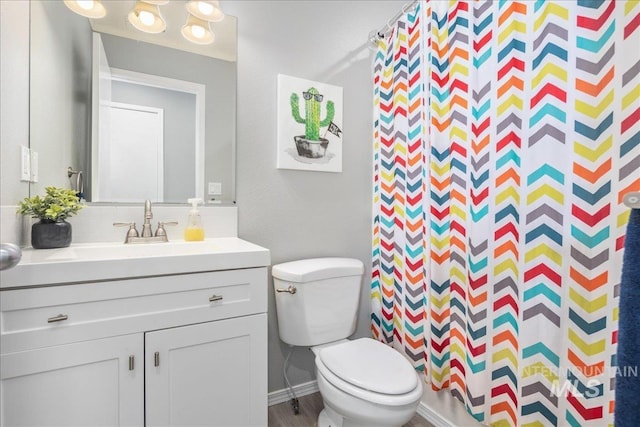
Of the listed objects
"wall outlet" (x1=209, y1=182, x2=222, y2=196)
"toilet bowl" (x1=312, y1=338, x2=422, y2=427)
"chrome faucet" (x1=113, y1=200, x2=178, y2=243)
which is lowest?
"toilet bowl" (x1=312, y1=338, x2=422, y2=427)

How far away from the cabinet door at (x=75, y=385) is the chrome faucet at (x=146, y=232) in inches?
19.7

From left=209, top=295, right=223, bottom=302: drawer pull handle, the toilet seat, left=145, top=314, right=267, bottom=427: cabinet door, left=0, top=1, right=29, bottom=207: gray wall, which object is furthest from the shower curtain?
left=0, top=1, right=29, bottom=207: gray wall

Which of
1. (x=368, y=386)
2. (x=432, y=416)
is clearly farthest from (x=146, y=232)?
(x=432, y=416)

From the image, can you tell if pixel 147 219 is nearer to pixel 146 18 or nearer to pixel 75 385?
pixel 75 385

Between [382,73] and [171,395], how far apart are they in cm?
→ 182

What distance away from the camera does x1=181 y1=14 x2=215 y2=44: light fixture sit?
1459 millimetres

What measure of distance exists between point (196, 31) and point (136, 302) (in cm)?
126

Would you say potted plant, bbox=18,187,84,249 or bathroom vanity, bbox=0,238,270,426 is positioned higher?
potted plant, bbox=18,187,84,249

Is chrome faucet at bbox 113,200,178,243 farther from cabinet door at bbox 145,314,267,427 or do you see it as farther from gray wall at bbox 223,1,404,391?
cabinet door at bbox 145,314,267,427

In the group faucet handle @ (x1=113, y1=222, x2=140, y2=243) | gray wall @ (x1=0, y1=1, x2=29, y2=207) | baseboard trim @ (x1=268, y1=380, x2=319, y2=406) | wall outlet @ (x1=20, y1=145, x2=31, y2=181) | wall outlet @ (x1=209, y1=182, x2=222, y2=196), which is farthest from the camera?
baseboard trim @ (x1=268, y1=380, x2=319, y2=406)

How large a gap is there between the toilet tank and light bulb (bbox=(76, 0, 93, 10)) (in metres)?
1.38

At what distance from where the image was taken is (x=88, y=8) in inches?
50.7

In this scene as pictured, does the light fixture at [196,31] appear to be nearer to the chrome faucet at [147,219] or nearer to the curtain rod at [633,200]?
the chrome faucet at [147,219]

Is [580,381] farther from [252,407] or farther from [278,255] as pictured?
[278,255]
